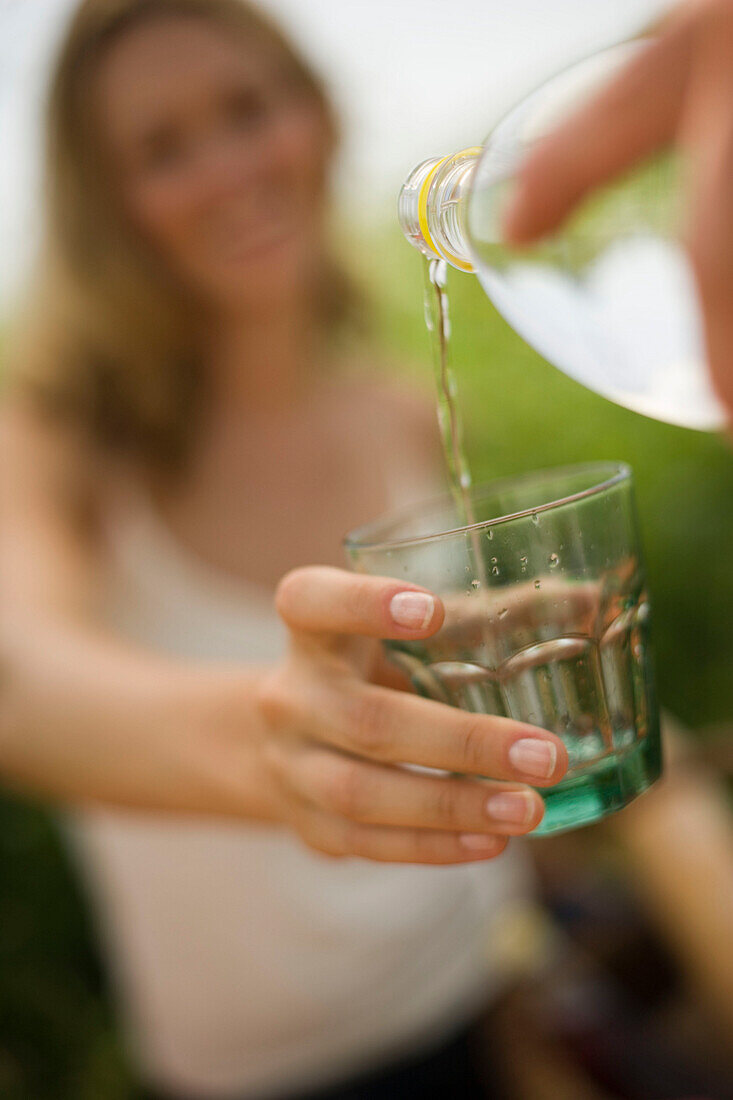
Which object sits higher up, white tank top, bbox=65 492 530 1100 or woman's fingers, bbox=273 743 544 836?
woman's fingers, bbox=273 743 544 836

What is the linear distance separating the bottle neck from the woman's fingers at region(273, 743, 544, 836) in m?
0.25

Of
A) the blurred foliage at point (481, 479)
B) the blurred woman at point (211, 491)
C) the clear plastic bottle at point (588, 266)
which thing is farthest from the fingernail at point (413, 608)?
the blurred foliage at point (481, 479)

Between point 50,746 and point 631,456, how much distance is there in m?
1.28

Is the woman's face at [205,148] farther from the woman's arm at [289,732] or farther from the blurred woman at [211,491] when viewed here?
the woman's arm at [289,732]

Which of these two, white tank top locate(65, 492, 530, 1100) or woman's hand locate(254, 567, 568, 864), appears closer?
woman's hand locate(254, 567, 568, 864)

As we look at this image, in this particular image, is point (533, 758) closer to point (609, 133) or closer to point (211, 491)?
point (609, 133)

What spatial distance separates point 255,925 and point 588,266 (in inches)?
38.2

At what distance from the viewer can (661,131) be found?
0.33m

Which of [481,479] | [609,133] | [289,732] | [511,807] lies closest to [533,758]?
[511,807]

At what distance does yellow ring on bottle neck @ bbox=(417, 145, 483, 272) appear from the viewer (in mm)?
406

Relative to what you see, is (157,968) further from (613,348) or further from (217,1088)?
(613,348)

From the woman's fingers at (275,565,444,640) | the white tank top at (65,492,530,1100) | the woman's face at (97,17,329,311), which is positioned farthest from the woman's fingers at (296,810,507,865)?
the woman's face at (97,17,329,311)

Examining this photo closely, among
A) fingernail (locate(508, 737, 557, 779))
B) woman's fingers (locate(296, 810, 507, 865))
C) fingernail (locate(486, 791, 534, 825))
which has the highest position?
fingernail (locate(508, 737, 557, 779))

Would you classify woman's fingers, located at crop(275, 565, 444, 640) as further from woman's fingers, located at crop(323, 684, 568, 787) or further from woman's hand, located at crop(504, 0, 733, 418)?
woman's hand, located at crop(504, 0, 733, 418)
